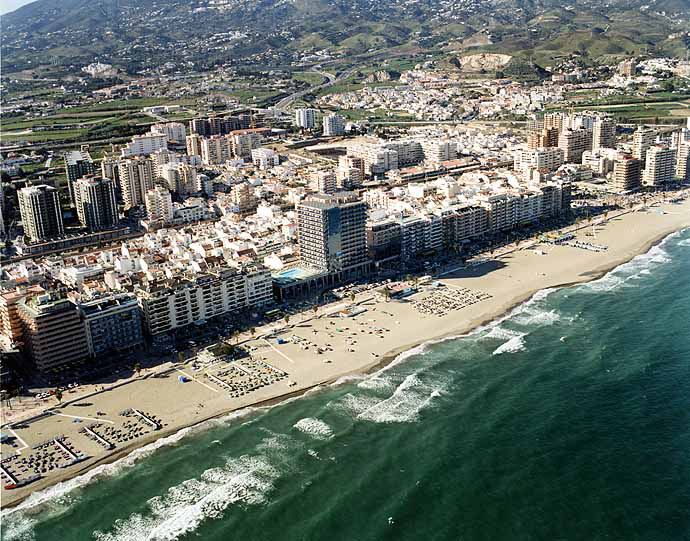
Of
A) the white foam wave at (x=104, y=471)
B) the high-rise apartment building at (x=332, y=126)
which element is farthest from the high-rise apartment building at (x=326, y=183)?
the white foam wave at (x=104, y=471)

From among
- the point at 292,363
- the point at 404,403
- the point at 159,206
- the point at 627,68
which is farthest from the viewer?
the point at 627,68

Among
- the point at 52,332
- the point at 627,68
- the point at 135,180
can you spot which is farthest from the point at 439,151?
the point at 627,68

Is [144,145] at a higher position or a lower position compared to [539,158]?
higher

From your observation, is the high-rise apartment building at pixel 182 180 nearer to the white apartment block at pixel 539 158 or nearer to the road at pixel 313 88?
Answer: the white apartment block at pixel 539 158

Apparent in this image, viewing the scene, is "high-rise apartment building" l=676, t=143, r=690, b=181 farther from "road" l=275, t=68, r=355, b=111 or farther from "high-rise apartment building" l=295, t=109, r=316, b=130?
"road" l=275, t=68, r=355, b=111

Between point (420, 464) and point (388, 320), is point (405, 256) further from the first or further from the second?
point (420, 464)

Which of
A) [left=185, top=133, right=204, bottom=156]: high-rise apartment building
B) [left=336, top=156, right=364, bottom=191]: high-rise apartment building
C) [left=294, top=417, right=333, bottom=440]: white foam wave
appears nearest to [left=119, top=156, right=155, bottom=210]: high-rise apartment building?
[left=336, top=156, right=364, bottom=191]: high-rise apartment building

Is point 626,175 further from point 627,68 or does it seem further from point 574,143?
point 627,68
